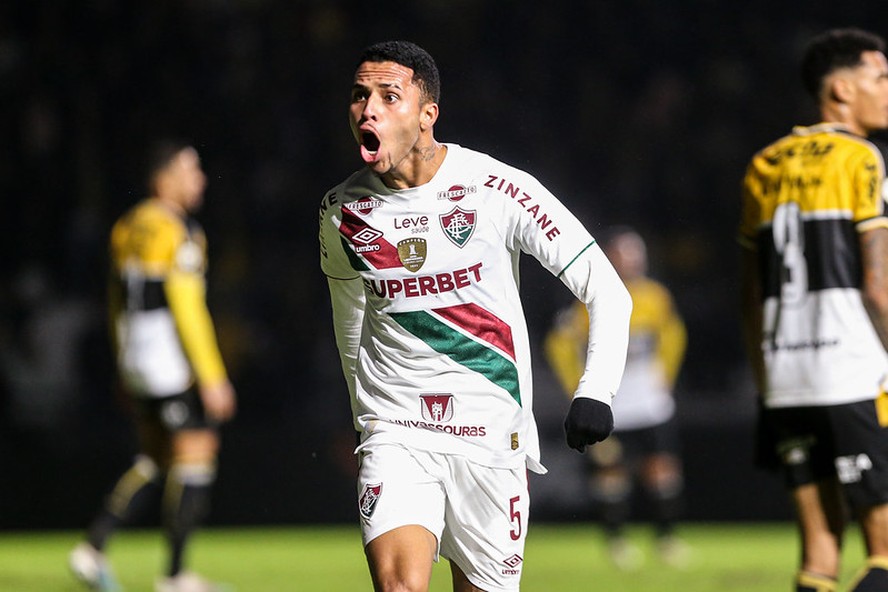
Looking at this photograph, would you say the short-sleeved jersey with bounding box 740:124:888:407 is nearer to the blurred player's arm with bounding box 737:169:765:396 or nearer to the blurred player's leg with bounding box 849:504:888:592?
the blurred player's arm with bounding box 737:169:765:396

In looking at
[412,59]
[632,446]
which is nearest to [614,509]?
[632,446]

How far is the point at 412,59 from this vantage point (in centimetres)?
445

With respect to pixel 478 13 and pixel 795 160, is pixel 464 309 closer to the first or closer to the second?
pixel 795 160

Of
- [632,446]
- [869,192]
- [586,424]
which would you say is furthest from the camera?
[632,446]

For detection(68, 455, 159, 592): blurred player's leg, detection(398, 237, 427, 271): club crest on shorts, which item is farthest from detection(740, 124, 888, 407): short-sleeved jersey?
detection(68, 455, 159, 592): blurred player's leg

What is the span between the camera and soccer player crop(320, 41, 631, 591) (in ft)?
14.3

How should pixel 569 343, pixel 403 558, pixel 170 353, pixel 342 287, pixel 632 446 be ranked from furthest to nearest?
1. pixel 632 446
2. pixel 569 343
3. pixel 170 353
4. pixel 342 287
5. pixel 403 558

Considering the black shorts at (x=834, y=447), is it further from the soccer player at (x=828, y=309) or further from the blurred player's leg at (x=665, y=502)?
the blurred player's leg at (x=665, y=502)

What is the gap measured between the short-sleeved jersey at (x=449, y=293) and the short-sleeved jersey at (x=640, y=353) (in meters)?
7.28

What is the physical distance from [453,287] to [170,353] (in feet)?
15.7

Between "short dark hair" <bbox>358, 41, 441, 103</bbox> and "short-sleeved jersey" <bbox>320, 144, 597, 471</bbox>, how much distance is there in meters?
0.24

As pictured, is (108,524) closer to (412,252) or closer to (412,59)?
(412,252)

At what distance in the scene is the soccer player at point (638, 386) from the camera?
1166cm

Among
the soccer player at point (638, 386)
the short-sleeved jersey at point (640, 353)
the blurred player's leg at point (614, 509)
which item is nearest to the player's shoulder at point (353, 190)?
the blurred player's leg at point (614, 509)
